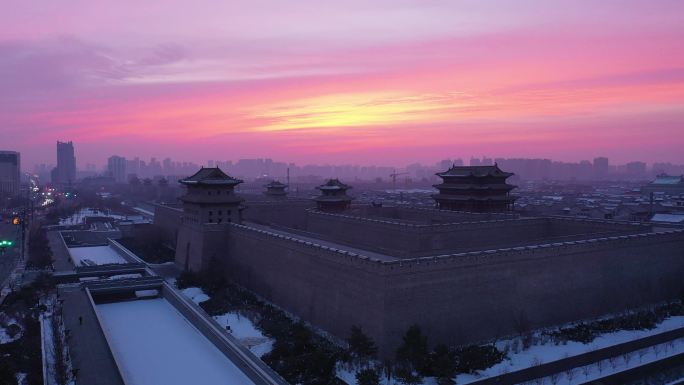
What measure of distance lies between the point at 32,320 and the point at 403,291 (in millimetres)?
14400

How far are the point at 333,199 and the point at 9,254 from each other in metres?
23.5

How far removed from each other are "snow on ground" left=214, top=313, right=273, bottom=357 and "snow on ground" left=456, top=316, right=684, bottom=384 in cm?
663

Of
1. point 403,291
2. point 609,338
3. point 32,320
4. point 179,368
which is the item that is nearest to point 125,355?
point 179,368

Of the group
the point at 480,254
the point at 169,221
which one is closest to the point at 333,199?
the point at 169,221

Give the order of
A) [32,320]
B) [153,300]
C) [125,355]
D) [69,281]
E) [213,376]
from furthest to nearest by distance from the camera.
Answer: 1. [69,281]
2. [153,300]
3. [32,320]
4. [125,355]
5. [213,376]

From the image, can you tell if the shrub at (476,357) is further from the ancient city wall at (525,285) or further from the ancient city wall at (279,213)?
the ancient city wall at (279,213)

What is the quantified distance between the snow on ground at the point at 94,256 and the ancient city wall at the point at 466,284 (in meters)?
14.0

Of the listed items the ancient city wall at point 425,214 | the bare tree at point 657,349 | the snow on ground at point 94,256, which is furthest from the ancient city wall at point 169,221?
the bare tree at point 657,349

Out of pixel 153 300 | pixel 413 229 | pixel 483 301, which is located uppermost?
pixel 413 229

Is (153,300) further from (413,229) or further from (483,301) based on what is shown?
(483,301)

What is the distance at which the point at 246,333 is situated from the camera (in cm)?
1895

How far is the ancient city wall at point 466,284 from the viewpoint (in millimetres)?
16656

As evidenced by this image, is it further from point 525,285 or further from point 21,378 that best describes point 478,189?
point 21,378

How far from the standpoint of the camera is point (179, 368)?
644 inches
